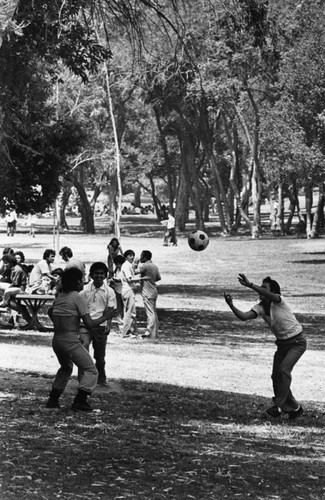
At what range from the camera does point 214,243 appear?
58.9m

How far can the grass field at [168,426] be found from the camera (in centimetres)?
952

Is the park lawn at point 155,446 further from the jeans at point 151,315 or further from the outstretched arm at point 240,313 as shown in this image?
the jeans at point 151,315

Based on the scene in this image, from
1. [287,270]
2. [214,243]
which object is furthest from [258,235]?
[287,270]

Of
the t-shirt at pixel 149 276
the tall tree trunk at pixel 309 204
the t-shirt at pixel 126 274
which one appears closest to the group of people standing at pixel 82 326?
the t-shirt at pixel 149 276

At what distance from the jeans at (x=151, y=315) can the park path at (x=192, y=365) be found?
39 centimetres

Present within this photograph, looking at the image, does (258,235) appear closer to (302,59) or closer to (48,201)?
(302,59)

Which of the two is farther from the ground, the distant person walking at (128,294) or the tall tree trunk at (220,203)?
the tall tree trunk at (220,203)

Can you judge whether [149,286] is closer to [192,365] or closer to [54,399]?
[192,365]

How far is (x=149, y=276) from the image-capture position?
827 inches

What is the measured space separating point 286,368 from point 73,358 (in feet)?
7.91

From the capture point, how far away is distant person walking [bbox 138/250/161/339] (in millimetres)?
20984

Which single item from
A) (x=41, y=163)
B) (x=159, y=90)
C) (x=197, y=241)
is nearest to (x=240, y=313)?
(x=197, y=241)

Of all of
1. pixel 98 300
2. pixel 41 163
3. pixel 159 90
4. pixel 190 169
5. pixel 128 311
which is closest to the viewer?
pixel 98 300

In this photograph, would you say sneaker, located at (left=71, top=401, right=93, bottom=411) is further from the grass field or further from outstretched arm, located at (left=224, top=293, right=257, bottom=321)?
outstretched arm, located at (left=224, top=293, right=257, bottom=321)
